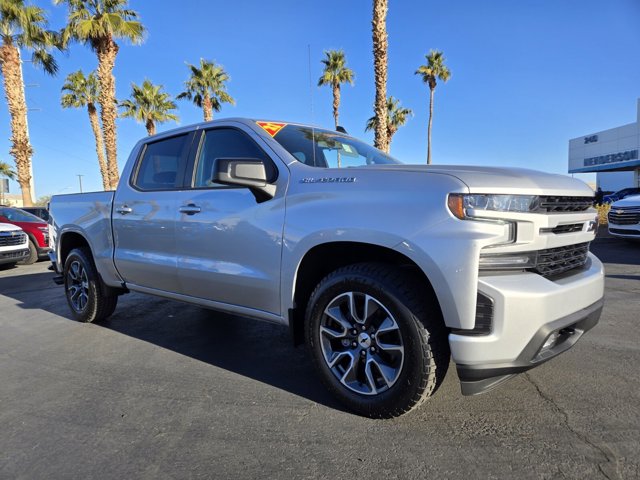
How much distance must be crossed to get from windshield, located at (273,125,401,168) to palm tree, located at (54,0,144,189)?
54.4 feet

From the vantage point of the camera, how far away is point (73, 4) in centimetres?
1788

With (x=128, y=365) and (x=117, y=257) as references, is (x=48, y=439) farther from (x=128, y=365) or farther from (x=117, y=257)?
(x=117, y=257)

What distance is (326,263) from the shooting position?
301 cm

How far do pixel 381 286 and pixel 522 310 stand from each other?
0.73m

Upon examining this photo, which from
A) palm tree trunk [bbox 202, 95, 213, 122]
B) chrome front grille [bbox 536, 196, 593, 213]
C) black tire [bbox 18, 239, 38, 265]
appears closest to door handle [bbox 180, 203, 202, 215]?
chrome front grille [bbox 536, 196, 593, 213]

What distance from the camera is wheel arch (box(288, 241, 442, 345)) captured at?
104 inches

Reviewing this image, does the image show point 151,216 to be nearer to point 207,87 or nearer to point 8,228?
point 8,228

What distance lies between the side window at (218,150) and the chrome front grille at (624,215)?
30.1 feet

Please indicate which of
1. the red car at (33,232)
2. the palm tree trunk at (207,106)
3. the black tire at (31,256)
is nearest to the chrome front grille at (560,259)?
the red car at (33,232)

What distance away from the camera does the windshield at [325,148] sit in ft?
10.8

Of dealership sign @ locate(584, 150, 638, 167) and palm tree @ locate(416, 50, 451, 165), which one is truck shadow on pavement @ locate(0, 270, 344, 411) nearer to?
palm tree @ locate(416, 50, 451, 165)

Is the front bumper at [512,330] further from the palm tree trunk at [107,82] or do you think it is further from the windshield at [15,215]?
the palm tree trunk at [107,82]

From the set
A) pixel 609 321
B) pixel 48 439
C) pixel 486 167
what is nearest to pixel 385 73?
pixel 609 321

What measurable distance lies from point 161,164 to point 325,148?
1667mm
